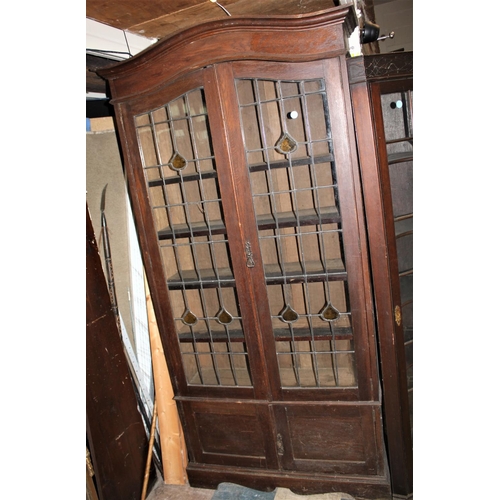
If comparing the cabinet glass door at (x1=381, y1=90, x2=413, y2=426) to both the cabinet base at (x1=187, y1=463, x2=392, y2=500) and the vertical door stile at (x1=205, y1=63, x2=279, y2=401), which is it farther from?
the vertical door stile at (x1=205, y1=63, x2=279, y2=401)

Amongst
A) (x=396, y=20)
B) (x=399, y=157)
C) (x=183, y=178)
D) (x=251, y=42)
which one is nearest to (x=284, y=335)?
(x=183, y=178)

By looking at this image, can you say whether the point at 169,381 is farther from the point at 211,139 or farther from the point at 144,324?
the point at 211,139

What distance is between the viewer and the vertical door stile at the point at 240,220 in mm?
1598

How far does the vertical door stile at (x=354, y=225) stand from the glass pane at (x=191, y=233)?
1.75 ft

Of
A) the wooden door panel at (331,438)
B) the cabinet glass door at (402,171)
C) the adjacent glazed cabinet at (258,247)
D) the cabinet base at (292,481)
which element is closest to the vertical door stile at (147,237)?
the adjacent glazed cabinet at (258,247)

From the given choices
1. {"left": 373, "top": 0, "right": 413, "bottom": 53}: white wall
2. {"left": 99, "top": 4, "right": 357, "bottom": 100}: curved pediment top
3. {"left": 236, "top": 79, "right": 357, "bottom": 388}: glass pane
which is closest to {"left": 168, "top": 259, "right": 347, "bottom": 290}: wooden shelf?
{"left": 236, "top": 79, "right": 357, "bottom": 388}: glass pane

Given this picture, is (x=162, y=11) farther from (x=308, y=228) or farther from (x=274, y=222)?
(x=308, y=228)

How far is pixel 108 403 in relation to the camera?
183 cm

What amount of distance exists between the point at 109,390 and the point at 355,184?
1.46 meters

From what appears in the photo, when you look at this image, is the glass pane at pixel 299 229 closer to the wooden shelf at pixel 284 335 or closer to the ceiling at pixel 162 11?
the wooden shelf at pixel 284 335

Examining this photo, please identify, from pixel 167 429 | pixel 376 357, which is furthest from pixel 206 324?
pixel 376 357

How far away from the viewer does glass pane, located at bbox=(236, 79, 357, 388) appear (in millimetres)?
1656

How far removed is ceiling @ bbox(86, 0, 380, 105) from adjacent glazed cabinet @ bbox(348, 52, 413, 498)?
454 millimetres

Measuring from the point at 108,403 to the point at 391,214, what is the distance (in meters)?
1.54
